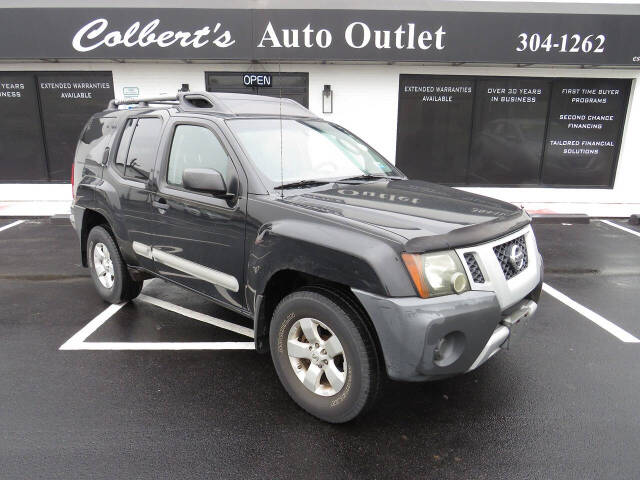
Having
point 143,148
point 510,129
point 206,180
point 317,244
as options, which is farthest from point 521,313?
point 510,129

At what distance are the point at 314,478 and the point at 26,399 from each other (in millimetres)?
2035

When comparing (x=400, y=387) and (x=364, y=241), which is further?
(x=400, y=387)

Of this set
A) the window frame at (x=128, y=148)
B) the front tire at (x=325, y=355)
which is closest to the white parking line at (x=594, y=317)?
the front tire at (x=325, y=355)

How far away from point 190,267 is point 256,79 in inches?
272

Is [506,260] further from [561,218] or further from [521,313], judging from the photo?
[561,218]

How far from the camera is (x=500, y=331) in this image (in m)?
2.61

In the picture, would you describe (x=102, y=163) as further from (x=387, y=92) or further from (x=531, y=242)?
(x=387, y=92)

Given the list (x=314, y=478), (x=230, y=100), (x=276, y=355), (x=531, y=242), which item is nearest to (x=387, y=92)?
(x=230, y=100)

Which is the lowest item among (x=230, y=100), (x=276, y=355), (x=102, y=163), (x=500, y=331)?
(x=276, y=355)

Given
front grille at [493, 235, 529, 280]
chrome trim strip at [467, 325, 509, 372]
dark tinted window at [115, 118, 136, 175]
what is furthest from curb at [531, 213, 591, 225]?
dark tinted window at [115, 118, 136, 175]

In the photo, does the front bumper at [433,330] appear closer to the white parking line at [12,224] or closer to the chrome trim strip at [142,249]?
the chrome trim strip at [142,249]

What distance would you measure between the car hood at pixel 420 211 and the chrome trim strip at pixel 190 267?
0.77 meters

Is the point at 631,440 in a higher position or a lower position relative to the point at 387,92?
lower

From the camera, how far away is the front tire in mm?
2518
